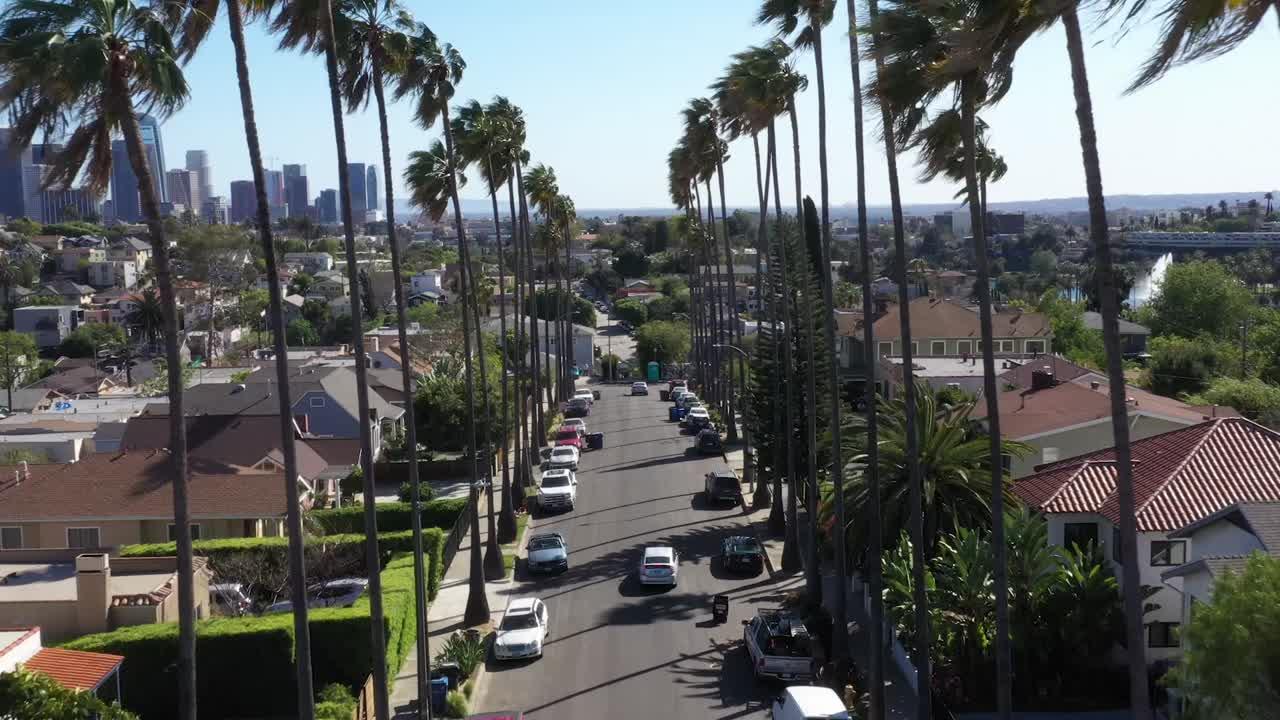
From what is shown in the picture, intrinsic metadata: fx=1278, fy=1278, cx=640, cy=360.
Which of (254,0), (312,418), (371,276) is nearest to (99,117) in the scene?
(254,0)

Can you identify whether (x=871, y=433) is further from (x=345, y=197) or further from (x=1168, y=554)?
(x=345, y=197)

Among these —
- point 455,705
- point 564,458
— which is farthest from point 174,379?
point 564,458

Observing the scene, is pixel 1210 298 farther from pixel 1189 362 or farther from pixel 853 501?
pixel 853 501

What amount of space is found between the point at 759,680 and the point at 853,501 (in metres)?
4.88

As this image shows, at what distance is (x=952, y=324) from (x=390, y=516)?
47993 mm

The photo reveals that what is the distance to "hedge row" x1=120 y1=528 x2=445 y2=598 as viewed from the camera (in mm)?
34906

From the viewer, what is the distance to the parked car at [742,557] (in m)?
40.0

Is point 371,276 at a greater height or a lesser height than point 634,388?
greater

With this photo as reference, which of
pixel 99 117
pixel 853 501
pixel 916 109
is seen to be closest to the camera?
pixel 99 117

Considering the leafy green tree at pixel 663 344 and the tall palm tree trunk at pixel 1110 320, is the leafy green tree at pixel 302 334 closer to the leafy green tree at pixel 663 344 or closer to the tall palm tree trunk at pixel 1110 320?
the leafy green tree at pixel 663 344

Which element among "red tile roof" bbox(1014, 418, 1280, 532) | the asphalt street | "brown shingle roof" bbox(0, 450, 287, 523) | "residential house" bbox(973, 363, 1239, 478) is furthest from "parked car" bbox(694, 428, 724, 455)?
"red tile roof" bbox(1014, 418, 1280, 532)

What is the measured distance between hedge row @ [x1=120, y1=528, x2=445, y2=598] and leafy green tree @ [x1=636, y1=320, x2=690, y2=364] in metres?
84.1

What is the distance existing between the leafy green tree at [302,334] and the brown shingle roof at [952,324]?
80.1 m

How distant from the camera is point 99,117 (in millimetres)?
15688
